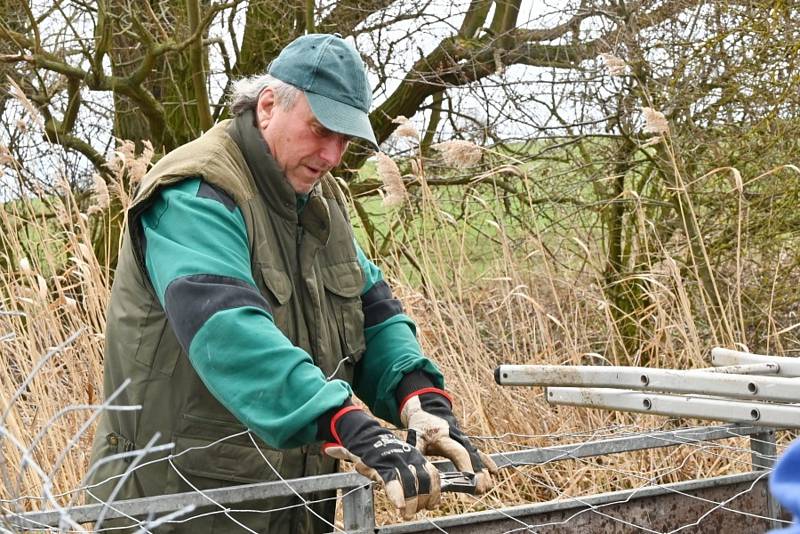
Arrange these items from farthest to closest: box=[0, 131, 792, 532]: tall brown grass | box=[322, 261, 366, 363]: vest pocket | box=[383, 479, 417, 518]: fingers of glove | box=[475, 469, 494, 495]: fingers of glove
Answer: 1. box=[0, 131, 792, 532]: tall brown grass
2. box=[322, 261, 366, 363]: vest pocket
3. box=[475, 469, 494, 495]: fingers of glove
4. box=[383, 479, 417, 518]: fingers of glove

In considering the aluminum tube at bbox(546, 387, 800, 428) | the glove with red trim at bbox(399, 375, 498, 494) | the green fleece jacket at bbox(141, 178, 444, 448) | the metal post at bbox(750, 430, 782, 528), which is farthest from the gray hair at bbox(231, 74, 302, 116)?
the metal post at bbox(750, 430, 782, 528)

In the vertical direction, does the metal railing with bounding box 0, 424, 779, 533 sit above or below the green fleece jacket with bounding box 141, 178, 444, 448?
below

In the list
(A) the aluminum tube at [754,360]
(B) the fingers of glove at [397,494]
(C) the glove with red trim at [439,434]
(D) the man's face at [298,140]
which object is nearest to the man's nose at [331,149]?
(D) the man's face at [298,140]

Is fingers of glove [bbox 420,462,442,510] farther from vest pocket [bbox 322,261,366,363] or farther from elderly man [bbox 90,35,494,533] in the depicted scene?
vest pocket [bbox 322,261,366,363]

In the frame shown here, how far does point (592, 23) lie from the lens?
221 inches

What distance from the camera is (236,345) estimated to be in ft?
6.26

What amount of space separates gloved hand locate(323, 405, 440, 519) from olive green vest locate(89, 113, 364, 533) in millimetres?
328

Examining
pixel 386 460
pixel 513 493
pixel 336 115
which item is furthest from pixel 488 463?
pixel 513 493

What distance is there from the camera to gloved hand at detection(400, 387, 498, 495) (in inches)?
83.4

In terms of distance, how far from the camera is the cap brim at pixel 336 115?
87.0 inches

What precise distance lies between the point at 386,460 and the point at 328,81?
2.81ft

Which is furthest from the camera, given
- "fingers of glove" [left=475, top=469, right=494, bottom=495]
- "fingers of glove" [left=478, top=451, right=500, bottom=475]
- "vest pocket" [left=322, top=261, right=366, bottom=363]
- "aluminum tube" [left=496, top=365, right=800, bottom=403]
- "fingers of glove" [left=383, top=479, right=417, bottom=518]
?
"vest pocket" [left=322, top=261, right=366, bottom=363]

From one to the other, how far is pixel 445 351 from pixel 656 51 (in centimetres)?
229

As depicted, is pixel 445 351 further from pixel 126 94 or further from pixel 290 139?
pixel 126 94
